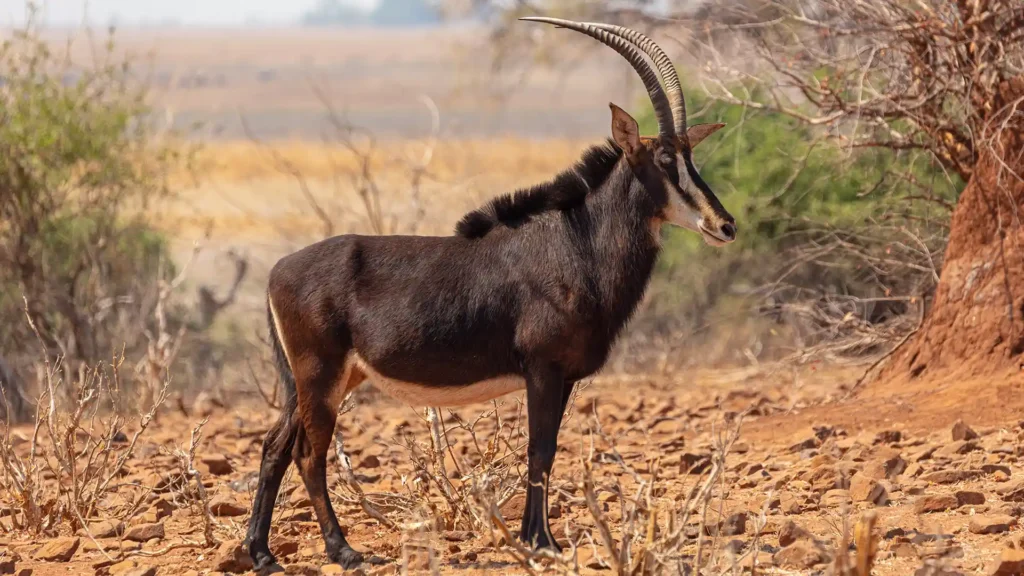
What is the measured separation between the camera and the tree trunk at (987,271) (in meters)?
8.36

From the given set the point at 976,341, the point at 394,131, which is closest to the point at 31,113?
the point at 976,341

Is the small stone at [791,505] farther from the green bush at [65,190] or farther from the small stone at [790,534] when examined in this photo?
the green bush at [65,190]

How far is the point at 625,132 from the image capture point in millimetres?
6266

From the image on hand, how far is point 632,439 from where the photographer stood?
29.9 ft

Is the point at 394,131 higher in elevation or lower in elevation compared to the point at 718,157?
higher

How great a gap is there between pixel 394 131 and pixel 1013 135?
5971cm

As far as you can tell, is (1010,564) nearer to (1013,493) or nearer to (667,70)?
(1013,493)

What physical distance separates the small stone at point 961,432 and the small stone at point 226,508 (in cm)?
400

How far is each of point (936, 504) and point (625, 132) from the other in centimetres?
233

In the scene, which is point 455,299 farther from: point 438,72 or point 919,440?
point 438,72

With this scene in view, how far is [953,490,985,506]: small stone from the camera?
6.40 metres

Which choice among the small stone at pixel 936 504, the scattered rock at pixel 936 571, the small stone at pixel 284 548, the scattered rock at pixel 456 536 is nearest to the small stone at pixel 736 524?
the small stone at pixel 936 504

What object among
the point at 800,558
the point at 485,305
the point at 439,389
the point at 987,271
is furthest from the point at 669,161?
the point at 987,271

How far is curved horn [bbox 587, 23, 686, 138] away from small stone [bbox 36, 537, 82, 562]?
3507 millimetres
